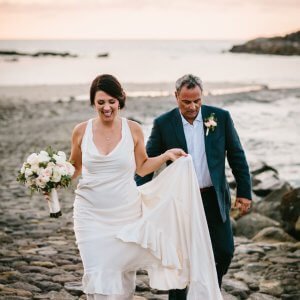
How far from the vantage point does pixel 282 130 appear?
2292cm

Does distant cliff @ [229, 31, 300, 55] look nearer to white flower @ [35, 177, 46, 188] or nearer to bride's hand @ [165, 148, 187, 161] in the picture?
bride's hand @ [165, 148, 187, 161]

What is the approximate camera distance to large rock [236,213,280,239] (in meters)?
10.1

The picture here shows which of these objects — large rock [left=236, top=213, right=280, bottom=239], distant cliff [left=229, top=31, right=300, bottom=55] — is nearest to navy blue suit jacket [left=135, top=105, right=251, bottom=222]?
large rock [left=236, top=213, right=280, bottom=239]

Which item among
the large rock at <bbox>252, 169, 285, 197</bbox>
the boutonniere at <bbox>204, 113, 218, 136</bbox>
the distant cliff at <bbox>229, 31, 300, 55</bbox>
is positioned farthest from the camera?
the distant cliff at <bbox>229, 31, 300, 55</bbox>

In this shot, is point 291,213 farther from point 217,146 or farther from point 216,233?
point 217,146

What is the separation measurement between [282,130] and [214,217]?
58.0 feet

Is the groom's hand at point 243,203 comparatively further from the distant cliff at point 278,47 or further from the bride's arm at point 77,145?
the distant cliff at point 278,47

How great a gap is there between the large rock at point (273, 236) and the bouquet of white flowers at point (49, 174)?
4.76 meters

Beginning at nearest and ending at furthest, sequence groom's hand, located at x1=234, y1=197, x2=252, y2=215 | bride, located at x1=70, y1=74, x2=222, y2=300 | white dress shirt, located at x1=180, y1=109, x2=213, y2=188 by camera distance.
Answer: bride, located at x1=70, y1=74, x2=222, y2=300, white dress shirt, located at x1=180, y1=109, x2=213, y2=188, groom's hand, located at x1=234, y1=197, x2=252, y2=215

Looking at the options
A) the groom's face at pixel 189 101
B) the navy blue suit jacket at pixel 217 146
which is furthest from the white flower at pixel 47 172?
the groom's face at pixel 189 101

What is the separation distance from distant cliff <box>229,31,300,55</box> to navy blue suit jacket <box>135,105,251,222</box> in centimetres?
10866

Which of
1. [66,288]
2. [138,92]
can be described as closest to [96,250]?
[66,288]

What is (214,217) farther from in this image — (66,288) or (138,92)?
(138,92)

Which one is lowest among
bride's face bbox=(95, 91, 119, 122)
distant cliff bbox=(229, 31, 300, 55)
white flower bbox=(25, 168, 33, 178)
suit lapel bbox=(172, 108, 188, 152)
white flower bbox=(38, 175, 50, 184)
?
white flower bbox=(38, 175, 50, 184)
